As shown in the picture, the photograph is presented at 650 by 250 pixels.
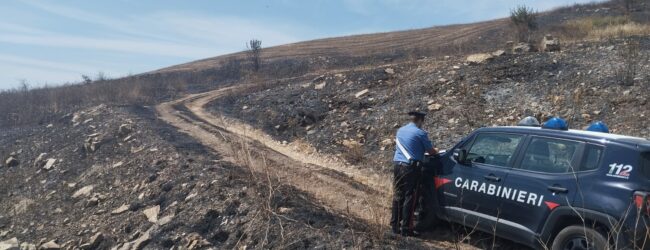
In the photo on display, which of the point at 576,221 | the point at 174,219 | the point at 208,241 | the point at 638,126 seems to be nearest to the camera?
the point at 576,221

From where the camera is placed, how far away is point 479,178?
17.8ft

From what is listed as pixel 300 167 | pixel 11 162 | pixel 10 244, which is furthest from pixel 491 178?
pixel 11 162

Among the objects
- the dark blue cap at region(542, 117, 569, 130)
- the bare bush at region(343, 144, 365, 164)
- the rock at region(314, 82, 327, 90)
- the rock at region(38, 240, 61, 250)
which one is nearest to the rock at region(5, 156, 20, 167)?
the rock at region(38, 240, 61, 250)

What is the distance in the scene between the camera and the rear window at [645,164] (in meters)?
4.19

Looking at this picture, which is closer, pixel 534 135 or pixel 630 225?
pixel 630 225

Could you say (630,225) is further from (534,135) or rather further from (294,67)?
(294,67)

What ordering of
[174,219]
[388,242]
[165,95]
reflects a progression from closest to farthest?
[388,242] < [174,219] < [165,95]

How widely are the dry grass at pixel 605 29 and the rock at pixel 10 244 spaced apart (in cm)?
1532

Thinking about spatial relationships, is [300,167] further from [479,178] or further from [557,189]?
[557,189]

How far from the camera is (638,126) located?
8.79 metres

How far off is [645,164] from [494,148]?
1541 mm

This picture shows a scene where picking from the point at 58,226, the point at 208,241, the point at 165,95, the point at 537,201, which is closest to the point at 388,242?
the point at 537,201

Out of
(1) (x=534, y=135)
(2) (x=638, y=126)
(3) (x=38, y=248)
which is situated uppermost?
(1) (x=534, y=135)

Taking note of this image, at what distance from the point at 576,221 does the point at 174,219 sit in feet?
17.3
